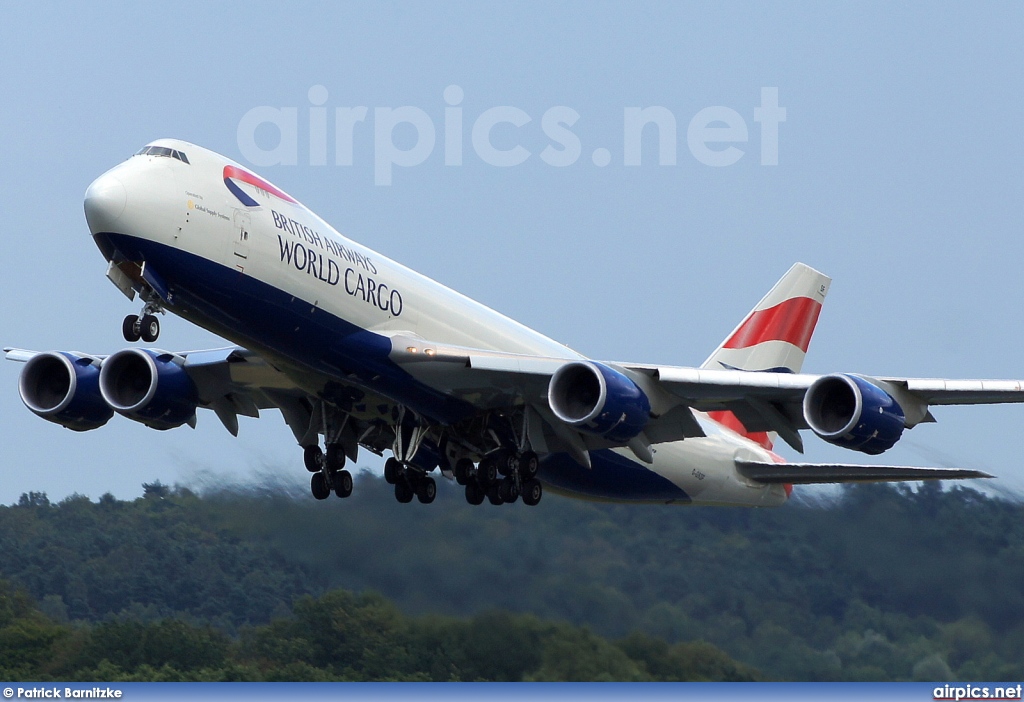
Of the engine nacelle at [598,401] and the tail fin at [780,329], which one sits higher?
the tail fin at [780,329]

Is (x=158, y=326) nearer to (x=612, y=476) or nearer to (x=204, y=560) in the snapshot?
(x=612, y=476)

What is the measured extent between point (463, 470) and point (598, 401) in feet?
15.1

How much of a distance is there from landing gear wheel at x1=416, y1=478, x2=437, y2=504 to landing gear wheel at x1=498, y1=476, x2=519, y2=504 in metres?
2.14

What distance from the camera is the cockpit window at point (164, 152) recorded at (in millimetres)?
24203

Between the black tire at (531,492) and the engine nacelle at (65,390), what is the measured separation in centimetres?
818

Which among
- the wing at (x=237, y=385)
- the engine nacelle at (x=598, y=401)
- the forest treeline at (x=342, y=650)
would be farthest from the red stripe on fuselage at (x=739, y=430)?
the wing at (x=237, y=385)

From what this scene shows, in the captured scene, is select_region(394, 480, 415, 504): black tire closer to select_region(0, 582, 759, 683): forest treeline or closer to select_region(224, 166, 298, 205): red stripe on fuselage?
select_region(0, 582, 759, 683): forest treeline

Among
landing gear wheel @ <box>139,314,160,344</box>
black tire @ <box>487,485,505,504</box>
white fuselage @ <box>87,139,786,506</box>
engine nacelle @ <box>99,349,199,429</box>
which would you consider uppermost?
white fuselage @ <box>87,139,786,506</box>

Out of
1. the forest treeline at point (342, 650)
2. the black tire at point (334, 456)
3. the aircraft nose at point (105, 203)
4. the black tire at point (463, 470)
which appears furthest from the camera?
the forest treeline at point (342, 650)

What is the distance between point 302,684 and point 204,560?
16.3 feet

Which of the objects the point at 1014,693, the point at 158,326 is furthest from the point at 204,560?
the point at 1014,693

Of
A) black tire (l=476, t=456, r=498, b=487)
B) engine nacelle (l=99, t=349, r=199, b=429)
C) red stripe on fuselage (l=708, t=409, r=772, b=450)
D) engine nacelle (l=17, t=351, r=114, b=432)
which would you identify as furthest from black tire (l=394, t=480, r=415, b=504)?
red stripe on fuselage (l=708, t=409, r=772, b=450)

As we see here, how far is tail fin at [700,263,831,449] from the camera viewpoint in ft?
116

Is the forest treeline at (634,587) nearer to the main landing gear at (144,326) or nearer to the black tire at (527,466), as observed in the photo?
the black tire at (527,466)
